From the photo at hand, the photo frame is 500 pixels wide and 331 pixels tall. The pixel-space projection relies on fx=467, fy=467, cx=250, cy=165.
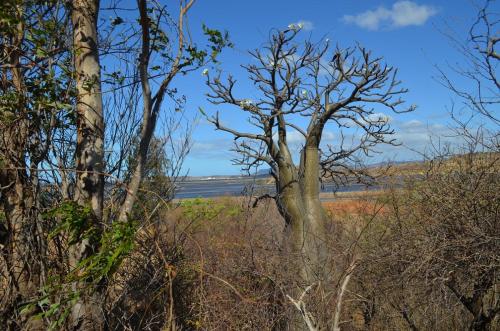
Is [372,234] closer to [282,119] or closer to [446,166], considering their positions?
[446,166]

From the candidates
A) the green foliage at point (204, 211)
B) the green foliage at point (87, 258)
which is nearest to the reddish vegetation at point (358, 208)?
the green foliage at point (204, 211)

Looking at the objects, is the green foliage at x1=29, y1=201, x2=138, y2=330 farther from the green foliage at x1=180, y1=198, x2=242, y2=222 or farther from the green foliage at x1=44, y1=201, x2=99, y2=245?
the green foliage at x1=180, y1=198, x2=242, y2=222

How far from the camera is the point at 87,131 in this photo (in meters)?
3.59

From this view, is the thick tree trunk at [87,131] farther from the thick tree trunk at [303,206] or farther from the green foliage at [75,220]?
the thick tree trunk at [303,206]

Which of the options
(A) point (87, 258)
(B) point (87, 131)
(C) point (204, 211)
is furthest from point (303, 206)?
(A) point (87, 258)

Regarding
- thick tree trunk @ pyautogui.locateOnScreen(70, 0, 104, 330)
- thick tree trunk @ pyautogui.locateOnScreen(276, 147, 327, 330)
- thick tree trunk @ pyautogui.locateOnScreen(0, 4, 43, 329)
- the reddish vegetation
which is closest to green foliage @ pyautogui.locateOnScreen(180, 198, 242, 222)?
thick tree trunk @ pyautogui.locateOnScreen(70, 0, 104, 330)

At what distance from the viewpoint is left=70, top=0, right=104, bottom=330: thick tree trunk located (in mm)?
3498

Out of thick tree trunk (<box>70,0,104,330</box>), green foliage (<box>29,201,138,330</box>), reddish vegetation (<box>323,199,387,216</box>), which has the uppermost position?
thick tree trunk (<box>70,0,104,330</box>)

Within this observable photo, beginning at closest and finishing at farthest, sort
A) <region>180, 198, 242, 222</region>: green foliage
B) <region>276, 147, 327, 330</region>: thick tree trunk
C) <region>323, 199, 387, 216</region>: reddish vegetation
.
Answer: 1. <region>180, 198, 242, 222</region>: green foliage
2. <region>276, 147, 327, 330</region>: thick tree trunk
3. <region>323, 199, 387, 216</region>: reddish vegetation

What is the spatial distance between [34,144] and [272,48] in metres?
6.84

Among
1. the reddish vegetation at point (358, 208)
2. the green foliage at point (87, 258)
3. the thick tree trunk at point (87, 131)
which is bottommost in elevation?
the reddish vegetation at point (358, 208)

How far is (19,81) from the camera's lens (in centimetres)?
347

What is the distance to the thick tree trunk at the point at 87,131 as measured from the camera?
350 centimetres

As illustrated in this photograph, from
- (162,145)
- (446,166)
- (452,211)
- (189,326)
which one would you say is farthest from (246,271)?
(446,166)
